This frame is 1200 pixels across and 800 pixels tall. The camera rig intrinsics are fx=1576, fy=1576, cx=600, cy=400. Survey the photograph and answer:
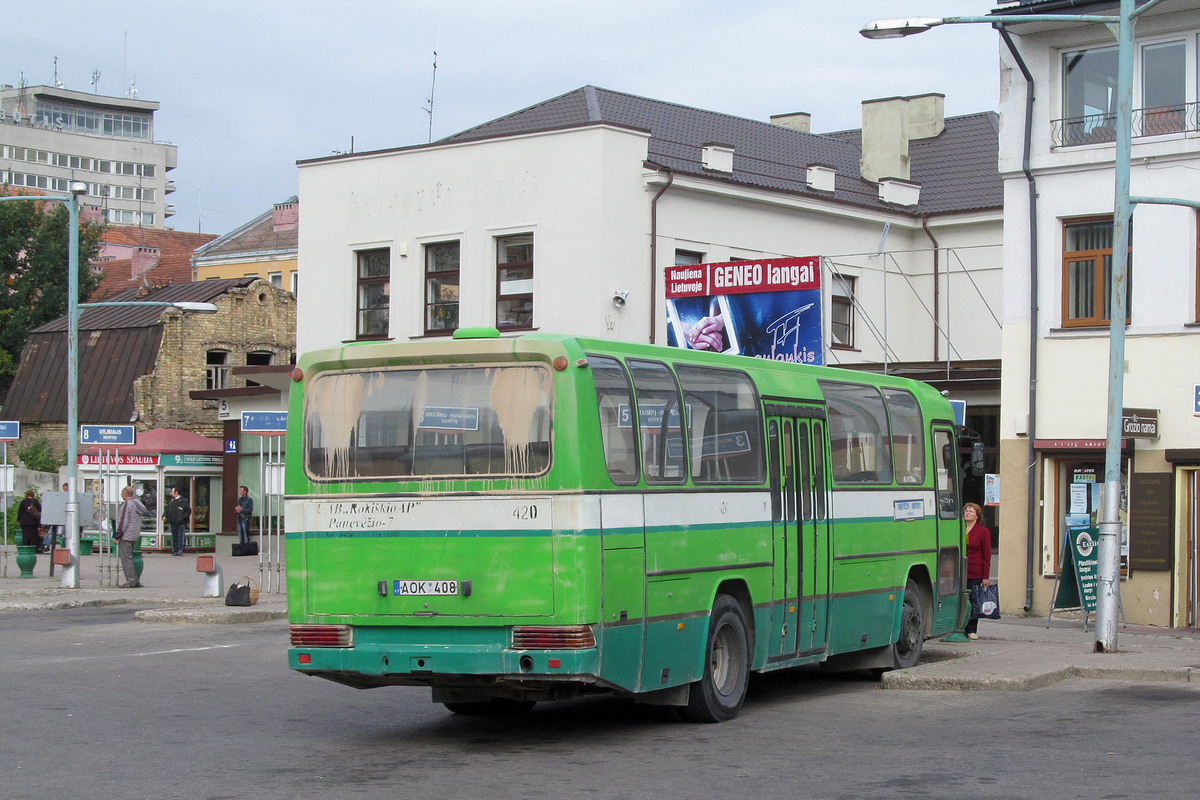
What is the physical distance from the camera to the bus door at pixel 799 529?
44.5ft

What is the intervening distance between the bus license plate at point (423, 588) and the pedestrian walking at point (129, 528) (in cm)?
1810

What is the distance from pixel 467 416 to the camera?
11.3 m

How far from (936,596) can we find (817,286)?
9.75m

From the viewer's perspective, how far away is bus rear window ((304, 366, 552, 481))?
36.6 ft

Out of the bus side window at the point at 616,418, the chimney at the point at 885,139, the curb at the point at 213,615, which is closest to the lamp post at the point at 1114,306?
the bus side window at the point at 616,418

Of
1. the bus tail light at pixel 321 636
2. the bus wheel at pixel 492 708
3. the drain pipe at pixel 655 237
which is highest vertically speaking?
the drain pipe at pixel 655 237

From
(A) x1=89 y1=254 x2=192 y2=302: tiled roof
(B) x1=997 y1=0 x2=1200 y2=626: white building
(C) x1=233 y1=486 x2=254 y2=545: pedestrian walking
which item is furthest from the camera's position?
(A) x1=89 y1=254 x2=192 y2=302: tiled roof

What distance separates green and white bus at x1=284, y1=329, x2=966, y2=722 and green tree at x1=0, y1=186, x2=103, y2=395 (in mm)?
60036

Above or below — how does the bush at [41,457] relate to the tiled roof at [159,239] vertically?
below

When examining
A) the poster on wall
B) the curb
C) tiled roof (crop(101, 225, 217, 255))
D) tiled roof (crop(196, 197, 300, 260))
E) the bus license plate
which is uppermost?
tiled roof (crop(101, 225, 217, 255))

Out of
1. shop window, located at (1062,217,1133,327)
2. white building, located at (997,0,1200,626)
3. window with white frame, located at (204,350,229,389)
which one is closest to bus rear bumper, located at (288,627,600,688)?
white building, located at (997,0,1200,626)

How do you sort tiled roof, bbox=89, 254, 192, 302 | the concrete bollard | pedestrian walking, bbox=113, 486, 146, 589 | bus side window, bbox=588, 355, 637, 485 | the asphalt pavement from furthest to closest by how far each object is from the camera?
tiled roof, bbox=89, 254, 192, 302, pedestrian walking, bbox=113, 486, 146, 589, the concrete bollard, the asphalt pavement, bus side window, bbox=588, 355, 637, 485

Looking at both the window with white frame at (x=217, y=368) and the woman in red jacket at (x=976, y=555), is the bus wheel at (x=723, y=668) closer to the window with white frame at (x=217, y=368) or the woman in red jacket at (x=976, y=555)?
the woman in red jacket at (x=976, y=555)

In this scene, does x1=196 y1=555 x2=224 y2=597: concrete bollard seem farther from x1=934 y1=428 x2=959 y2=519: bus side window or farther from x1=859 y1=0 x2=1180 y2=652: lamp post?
x1=859 y1=0 x2=1180 y2=652: lamp post
